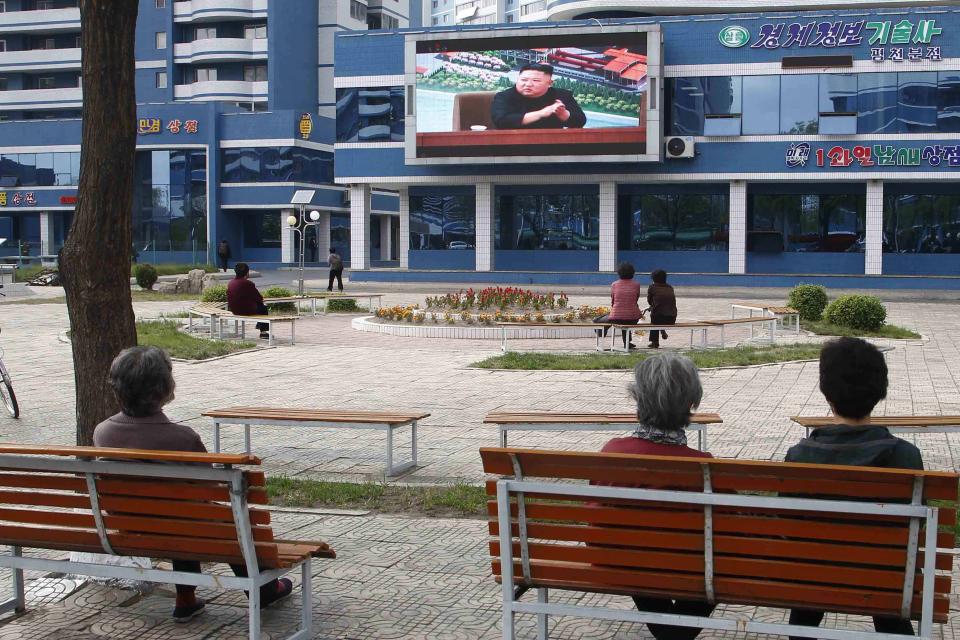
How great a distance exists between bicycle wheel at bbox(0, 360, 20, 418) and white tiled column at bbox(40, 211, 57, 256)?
183 feet

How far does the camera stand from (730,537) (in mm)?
3941

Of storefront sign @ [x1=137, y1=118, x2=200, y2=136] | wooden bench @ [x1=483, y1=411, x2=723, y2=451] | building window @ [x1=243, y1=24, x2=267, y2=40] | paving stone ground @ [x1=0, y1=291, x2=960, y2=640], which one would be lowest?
paving stone ground @ [x1=0, y1=291, x2=960, y2=640]

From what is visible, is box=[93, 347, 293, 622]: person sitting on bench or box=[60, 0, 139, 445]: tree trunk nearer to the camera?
box=[93, 347, 293, 622]: person sitting on bench

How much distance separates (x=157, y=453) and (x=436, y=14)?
133451 mm

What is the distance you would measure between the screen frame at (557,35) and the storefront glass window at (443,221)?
10.4 feet

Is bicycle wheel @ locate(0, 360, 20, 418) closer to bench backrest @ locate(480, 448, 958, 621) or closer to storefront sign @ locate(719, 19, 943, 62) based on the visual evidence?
bench backrest @ locate(480, 448, 958, 621)

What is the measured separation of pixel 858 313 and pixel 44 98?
223ft

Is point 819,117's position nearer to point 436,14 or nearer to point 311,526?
point 311,526

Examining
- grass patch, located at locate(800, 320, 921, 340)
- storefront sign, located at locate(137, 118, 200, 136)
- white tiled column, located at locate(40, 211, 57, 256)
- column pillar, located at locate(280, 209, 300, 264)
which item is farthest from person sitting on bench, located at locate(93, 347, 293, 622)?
white tiled column, located at locate(40, 211, 57, 256)

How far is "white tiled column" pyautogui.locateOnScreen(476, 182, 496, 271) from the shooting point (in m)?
42.8

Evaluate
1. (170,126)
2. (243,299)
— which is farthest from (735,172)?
(170,126)

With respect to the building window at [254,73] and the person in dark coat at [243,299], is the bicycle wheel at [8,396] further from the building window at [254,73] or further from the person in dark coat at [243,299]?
the building window at [254,73]

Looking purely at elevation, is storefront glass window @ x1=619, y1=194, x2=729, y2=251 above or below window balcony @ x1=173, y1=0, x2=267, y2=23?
below

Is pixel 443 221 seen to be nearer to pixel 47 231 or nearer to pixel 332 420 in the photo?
pixel 47 231
